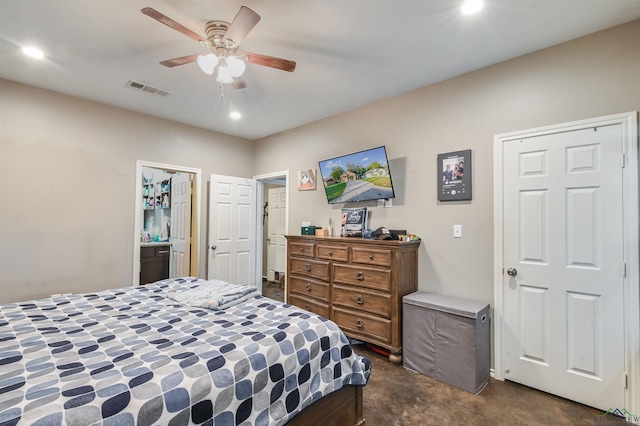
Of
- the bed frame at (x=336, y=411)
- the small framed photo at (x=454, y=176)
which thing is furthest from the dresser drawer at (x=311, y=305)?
the small framed photo at (x=454, y=176)

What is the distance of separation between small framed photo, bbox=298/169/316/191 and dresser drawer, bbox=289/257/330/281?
1.06m

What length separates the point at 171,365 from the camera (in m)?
1.19

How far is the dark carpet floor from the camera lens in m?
1.95

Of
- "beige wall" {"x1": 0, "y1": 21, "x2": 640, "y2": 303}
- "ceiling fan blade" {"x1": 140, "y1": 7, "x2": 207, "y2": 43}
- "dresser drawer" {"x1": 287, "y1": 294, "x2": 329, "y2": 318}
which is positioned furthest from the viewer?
"dresser drawer" {"x1": 287, "y1": 294, "x2": 329, "y2": 318}

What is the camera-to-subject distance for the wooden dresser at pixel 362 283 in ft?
8.91

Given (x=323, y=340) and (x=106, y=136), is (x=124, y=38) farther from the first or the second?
(x=323, y=340)

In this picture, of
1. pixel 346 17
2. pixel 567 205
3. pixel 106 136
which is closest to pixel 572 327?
pixel 567 205

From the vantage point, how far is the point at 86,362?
1.21 metres

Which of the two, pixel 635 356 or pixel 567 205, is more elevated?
pixel 567 205

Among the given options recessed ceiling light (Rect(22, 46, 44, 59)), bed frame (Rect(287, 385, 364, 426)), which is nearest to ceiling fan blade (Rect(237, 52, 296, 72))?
recessed ceiling light (Rect(22, 46, 44, 59))

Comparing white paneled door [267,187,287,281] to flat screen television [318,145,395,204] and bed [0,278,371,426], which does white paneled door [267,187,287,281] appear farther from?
bed [0,278,371,426]

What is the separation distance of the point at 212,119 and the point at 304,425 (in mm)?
3751

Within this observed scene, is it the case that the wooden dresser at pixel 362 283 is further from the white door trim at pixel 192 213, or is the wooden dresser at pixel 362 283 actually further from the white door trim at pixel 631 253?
the white door trim at pixel 192 213

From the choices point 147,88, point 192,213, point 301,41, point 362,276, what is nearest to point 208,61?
point 301,41
